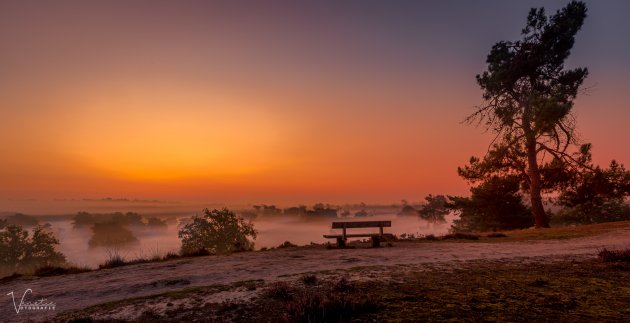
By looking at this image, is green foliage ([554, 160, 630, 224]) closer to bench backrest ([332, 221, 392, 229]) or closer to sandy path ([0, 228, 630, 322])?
sandy path ([0, 228, 630, 322])

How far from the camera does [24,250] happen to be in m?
52.7

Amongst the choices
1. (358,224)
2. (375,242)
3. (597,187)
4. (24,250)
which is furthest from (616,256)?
(24,250)

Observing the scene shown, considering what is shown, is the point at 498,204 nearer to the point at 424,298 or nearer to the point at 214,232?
the point at 424,298

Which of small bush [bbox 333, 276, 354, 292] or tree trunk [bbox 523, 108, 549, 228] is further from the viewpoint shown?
tree trunk [bbox 523, 108, 549, 228]

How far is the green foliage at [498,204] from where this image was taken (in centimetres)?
2972

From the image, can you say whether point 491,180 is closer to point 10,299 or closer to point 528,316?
point 528,316

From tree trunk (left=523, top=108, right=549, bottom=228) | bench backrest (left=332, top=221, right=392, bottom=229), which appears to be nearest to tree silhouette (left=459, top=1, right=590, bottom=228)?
tree trunk (left=523, top=108, right=549, bottom=228)

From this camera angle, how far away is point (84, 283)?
10062 millimetres

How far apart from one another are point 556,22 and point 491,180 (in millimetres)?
13752

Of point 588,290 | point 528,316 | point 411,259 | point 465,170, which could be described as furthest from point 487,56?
point 528,316

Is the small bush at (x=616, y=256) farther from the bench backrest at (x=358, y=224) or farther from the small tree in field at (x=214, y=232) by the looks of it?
the small tree in field at (x=214, y=232)

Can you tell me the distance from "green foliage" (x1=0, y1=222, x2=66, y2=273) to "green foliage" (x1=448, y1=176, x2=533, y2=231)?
6059cm

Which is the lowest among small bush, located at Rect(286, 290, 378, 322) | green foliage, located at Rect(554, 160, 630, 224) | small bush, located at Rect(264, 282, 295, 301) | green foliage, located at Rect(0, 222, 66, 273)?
green foliage, located at Rect(0, 222, 66, 273)

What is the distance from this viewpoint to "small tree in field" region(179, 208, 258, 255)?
3994 cm
